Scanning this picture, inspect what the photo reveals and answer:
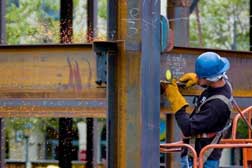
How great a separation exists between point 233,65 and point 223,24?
22.4 meters

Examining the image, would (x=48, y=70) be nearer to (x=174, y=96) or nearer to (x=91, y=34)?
(x=174, y=96)

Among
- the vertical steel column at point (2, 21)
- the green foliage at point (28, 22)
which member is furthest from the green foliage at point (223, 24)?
the vertical steel column at point (2, 21)

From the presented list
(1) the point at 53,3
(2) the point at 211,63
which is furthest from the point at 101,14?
(2) the point at 211,63

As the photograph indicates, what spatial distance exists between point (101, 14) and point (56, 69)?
19116mm

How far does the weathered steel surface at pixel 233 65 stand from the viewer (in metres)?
8.72

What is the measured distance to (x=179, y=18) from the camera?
43.8 feet

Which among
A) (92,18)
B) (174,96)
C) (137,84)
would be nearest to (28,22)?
(92,18)

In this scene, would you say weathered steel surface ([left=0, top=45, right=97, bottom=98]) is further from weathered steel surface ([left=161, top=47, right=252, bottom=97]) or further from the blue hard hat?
the blue hard hat

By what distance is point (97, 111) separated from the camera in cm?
880

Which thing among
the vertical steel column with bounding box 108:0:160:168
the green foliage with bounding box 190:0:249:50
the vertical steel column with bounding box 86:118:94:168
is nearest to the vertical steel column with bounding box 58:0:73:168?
the vertical steel column with bounding box 86:118:94:168

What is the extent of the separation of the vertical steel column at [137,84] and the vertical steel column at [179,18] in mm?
7517

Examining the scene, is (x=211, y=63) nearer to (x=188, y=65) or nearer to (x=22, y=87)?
(x=188, y=65)

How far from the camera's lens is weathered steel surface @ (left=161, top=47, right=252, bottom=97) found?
8.72 m

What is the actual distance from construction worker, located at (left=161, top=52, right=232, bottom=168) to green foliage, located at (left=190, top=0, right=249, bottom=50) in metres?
23.5
